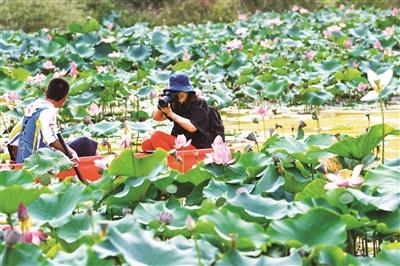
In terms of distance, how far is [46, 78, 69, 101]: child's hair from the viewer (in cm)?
471

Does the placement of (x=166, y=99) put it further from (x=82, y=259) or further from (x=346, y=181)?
(x=82, y=259)

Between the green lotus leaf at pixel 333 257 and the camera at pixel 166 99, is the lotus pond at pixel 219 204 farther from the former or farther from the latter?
the camera at pixel 166 99

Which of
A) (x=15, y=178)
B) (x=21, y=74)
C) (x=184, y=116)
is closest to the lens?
(x=15, y=178)

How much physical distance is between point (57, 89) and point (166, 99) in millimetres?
664

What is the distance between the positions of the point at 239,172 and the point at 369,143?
1.56 ft

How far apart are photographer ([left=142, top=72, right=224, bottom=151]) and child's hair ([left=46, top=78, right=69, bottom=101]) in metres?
0.59

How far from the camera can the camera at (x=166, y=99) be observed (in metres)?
5.10

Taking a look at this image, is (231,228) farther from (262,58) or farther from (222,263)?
(262,58)

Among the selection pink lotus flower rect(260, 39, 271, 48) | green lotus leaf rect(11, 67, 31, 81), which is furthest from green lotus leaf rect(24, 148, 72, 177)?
pink lotus flower rect(260, 39, 271, 48)

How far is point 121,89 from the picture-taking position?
7602 mm

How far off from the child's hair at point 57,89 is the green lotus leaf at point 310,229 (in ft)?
7.40

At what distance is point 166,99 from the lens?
5148 mm

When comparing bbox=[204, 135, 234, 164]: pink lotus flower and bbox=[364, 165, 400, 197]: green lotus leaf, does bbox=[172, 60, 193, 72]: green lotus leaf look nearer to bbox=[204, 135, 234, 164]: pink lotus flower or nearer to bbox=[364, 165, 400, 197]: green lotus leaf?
bbox=[204, 135, 234, 164]: pink lotus flower

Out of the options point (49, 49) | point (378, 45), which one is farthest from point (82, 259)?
point (378, 45)
